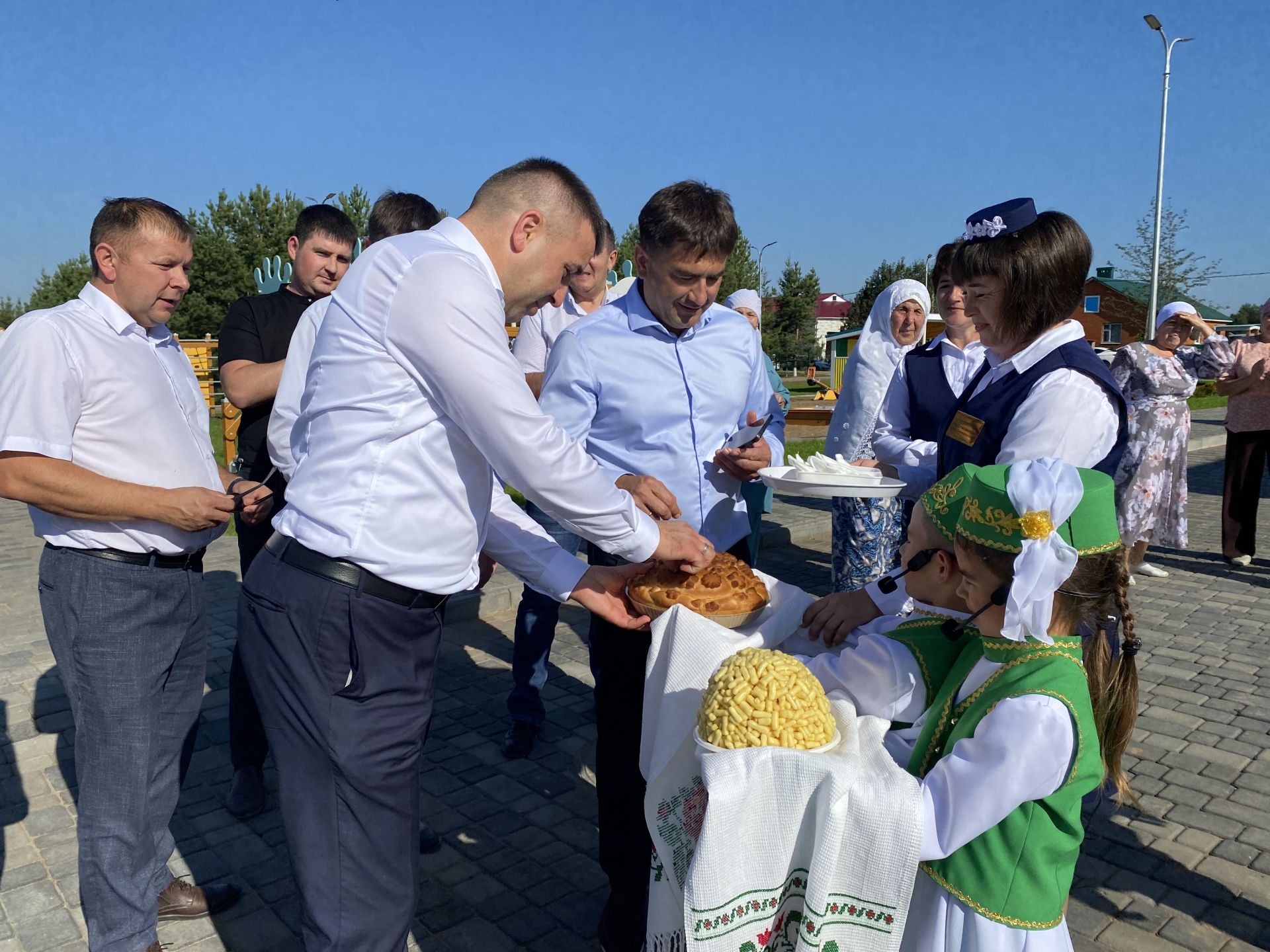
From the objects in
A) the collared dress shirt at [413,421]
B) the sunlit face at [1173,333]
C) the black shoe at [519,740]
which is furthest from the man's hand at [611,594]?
the sunlit face at [1173,333]

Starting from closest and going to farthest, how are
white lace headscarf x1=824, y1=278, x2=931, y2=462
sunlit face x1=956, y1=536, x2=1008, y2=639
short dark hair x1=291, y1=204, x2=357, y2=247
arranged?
sunlit face x1=956, y1=536, x2=1008, y2=639 < short dark hair x1=291, y1=204, x2=357, y2=247 < white lace headscarf x1=824, y1=278, x2=931, y2=462

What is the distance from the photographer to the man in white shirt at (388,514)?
2.20 m

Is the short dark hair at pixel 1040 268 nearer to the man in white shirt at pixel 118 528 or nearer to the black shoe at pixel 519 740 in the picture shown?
the man in white shirt at pixel 118 528

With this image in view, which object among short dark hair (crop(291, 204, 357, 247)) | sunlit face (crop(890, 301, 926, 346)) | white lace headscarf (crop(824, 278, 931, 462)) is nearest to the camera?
short dark hair (crop(291, 204, 357, 247))

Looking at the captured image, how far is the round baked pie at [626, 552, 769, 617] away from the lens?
101 inches

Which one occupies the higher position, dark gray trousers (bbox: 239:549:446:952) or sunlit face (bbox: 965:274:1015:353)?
sunlit face (bbox: 965:274:1015:353)

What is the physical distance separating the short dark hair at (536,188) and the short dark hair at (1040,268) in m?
1.14

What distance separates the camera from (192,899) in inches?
140

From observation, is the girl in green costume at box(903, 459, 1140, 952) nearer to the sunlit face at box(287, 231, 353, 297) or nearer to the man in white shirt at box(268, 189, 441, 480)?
the man in white shirt at box(268, 189, 441, 480)

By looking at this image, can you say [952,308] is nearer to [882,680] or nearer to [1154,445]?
[882,680]

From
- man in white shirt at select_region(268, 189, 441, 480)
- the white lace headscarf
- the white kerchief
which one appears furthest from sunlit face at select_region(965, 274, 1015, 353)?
the white kerchief

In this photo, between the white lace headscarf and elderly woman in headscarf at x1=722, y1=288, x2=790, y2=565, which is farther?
the white lace headscarf

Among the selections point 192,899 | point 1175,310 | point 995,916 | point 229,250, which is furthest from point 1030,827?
point 229,250

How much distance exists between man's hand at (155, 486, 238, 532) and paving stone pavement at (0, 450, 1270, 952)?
161 cm
